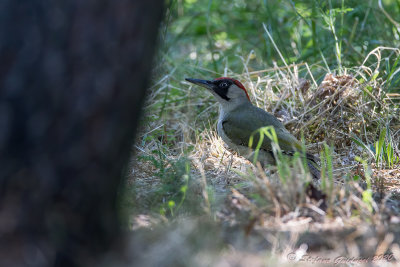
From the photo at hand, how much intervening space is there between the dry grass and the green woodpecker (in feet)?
0.63

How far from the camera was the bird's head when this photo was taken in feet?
15.1

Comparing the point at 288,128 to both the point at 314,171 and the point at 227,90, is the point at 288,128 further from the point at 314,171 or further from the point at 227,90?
the point at 314,171

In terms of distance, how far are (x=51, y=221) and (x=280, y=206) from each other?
4.20 ft

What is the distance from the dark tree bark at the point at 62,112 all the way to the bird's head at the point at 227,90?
270 centimetres

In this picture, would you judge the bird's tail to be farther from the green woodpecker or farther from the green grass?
the green grass

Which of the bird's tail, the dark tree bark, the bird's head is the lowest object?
the bird's tail

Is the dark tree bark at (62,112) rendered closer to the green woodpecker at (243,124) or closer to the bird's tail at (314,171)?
the green woodpecker at (243,124)

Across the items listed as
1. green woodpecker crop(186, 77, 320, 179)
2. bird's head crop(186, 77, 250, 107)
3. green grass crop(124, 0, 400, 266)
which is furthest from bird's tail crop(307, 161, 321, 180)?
bird's head crop(186, 77, 250, 107)

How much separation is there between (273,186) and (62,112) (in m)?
1.34

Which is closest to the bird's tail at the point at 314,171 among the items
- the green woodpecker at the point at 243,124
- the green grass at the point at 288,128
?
the green woodpecker at the point at 243,124

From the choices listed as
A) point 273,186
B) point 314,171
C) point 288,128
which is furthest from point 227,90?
point 273,186

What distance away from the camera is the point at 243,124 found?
4254 millimetres

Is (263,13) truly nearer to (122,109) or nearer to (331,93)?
(331,93)

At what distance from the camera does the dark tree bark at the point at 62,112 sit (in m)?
1.76
